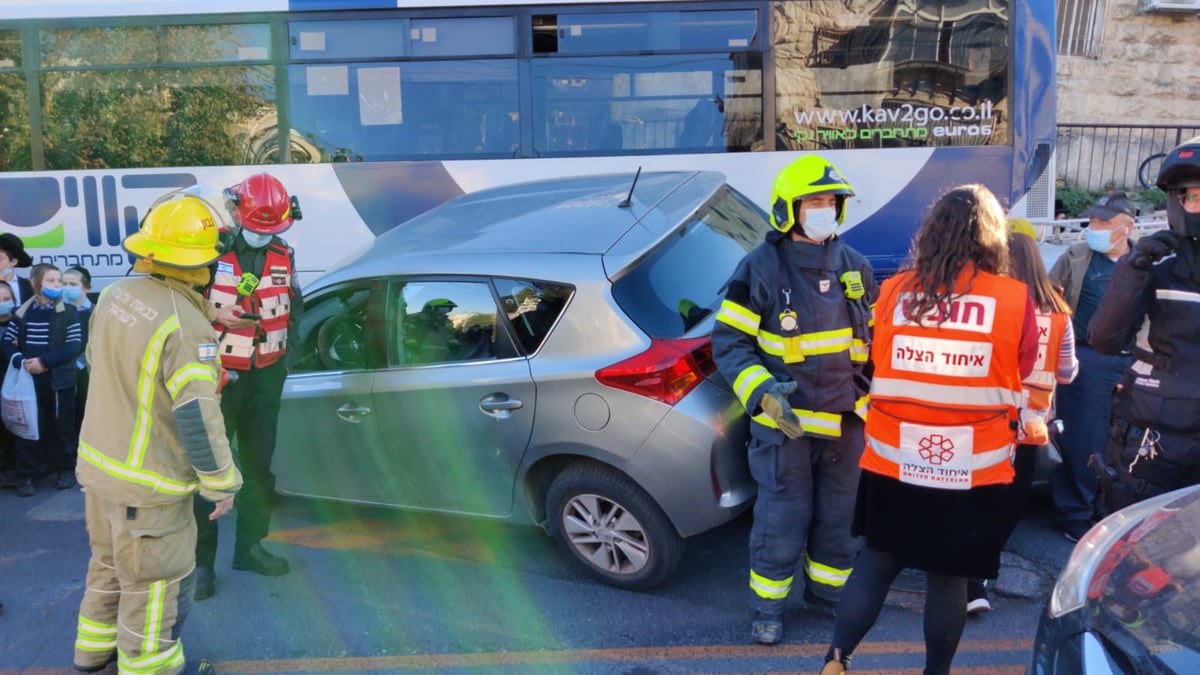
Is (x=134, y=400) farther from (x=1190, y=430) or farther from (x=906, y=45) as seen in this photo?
(x=906, y=45)

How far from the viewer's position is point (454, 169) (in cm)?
717

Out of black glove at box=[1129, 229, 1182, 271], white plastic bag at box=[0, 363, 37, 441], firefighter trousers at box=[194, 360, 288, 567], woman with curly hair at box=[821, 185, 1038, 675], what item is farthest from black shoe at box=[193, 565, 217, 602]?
black glove at box=[1129, 229, 1182, 271]

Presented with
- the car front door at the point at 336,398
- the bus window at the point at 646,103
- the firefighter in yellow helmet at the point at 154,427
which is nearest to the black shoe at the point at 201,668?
the firefighter in yellow helmet at the point at 154,427

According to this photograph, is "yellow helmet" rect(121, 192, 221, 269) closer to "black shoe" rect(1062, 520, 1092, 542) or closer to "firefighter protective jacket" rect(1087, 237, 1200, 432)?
"firefighter protective jacket" rect(1087, 237, 1200, 432)

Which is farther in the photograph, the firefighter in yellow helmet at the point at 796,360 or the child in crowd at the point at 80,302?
the child in crowd at the point at 80,302

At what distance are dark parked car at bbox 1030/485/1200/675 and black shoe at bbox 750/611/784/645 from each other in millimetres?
1398

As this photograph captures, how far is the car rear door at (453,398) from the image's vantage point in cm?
404

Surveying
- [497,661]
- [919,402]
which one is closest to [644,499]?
[497,661]

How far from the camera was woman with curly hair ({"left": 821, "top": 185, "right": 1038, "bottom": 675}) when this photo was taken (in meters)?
2.69

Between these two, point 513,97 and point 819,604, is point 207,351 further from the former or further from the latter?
point 513,97

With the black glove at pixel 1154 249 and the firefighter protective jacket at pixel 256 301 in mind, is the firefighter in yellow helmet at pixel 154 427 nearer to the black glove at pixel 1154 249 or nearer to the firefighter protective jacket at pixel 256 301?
the firefighter protective jacket at pixel 256 301

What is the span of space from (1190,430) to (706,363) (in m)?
1.73

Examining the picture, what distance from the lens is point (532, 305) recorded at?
398cm

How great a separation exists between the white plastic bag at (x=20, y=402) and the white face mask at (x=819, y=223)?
4908 mm
